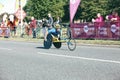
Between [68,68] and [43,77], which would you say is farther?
[68,68]

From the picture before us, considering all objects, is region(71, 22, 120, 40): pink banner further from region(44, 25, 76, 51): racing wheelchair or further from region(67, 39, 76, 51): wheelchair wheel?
region(67, 39, 76, 51): wheelchair wheel

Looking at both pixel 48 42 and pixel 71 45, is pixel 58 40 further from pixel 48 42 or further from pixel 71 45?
pixel 71 45

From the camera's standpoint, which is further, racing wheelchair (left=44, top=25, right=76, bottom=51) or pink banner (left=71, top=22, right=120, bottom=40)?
pink banner (left=71, top=22, right=120, bottom=40)

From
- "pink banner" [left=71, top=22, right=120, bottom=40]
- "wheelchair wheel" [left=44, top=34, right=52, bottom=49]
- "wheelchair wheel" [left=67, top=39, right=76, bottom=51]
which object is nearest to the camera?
"wheelchair wheel" [left=67, top=39, right=76, bottom=51]

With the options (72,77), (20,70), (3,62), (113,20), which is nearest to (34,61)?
(3,62)

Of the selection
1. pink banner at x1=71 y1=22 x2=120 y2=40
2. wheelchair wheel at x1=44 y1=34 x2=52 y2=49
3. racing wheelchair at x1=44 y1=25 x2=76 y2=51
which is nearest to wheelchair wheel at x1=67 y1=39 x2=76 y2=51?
racing wheelchair at x1=44 y1=25 x2=76 y2=51

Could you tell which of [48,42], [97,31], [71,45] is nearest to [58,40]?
[48,42]

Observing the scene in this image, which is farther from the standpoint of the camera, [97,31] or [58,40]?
[97,31]

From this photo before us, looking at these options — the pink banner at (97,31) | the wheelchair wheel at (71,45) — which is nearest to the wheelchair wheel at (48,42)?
the wheelchair wheel at (71,45)

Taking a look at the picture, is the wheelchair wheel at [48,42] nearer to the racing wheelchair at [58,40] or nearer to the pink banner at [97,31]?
the racing wheelchair at [58,40]

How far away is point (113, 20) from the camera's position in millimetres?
24031

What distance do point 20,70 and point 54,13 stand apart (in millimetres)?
93415

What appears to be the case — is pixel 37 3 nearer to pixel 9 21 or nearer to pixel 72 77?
pixel 9 21

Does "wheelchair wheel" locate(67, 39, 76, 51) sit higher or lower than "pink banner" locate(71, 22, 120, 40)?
lower
